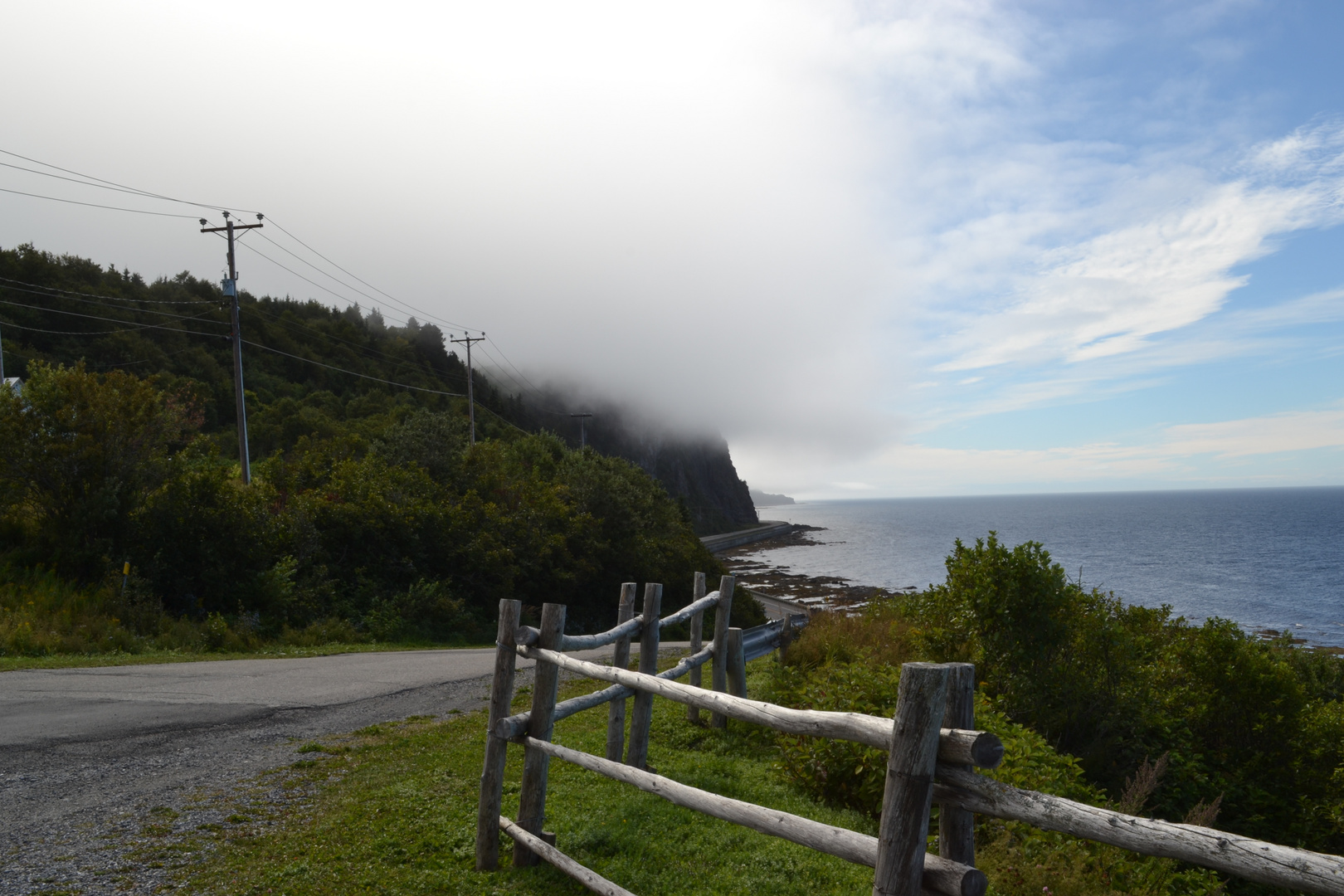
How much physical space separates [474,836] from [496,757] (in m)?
0.93

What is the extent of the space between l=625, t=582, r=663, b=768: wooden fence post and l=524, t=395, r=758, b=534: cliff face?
105m

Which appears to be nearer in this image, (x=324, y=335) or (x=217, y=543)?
(x=217, y=543)

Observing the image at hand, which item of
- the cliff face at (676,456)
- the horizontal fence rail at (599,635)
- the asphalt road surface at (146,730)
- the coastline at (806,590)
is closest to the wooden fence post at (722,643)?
the horizontal fence rail at (599,635)

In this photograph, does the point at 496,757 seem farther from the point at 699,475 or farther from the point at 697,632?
the point at 699,475

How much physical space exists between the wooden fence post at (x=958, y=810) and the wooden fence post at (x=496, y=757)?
3.17 m

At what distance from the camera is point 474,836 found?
6098 millimetres

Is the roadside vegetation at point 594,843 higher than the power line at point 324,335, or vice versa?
the power line at point 324,335

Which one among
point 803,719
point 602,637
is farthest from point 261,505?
point 803,719

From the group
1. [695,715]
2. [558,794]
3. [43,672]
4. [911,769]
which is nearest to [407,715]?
[695,715]

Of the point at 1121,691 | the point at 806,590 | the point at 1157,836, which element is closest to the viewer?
the point at 1157,836

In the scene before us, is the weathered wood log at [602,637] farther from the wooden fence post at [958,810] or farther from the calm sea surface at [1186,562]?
the calm sea surface at [1186,562]

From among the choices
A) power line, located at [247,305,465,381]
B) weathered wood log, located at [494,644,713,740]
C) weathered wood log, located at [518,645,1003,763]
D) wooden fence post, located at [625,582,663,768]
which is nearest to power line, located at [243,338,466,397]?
power line, located at [247,305,465,381]

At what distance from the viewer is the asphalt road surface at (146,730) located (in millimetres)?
5531

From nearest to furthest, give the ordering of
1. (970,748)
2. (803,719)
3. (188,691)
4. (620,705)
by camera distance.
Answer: (970,748)
(803,719)
(620,705)
(188,691)
